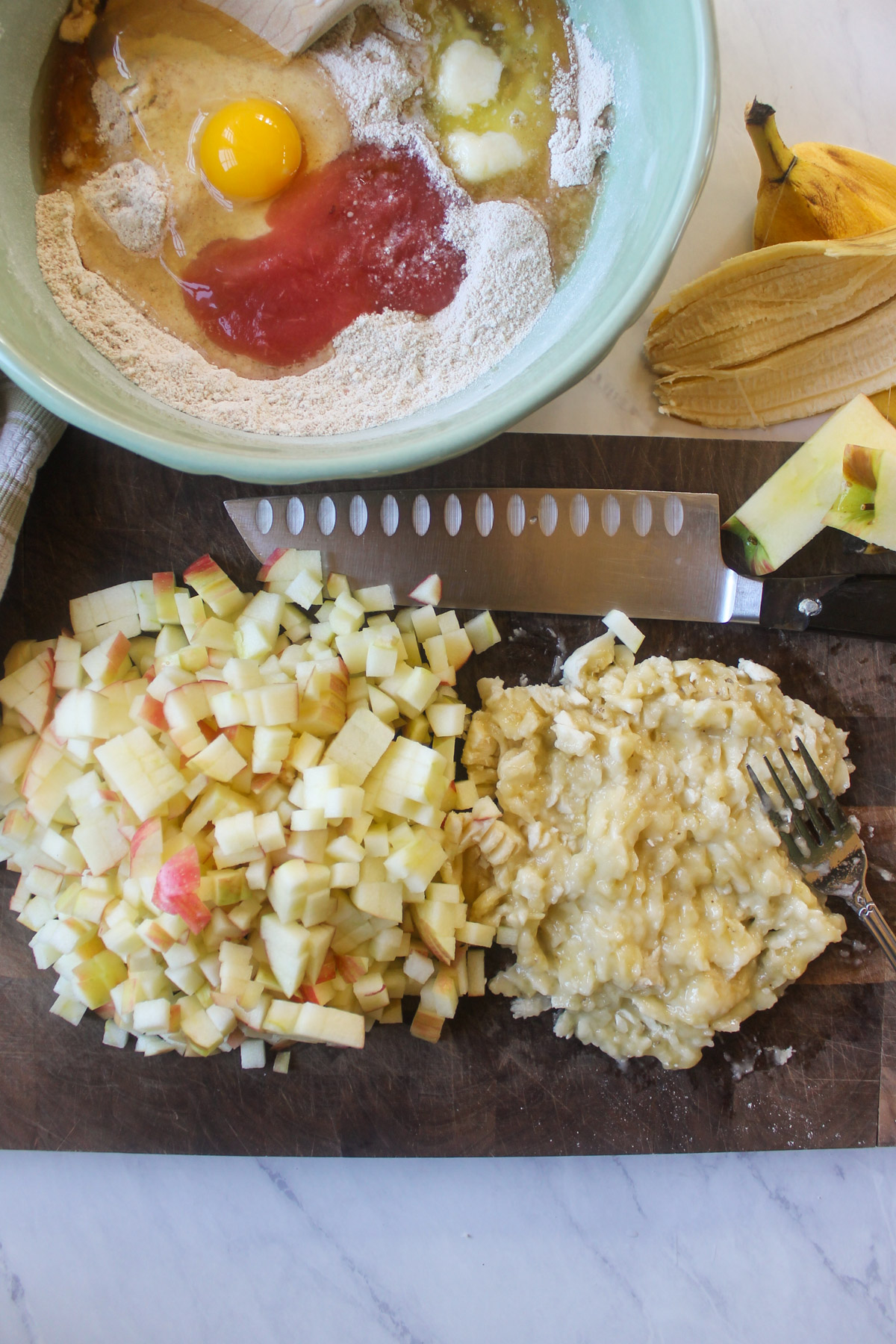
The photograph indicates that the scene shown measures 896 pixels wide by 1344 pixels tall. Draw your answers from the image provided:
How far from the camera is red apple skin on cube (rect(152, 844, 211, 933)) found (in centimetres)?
142

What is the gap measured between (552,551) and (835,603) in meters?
0.54

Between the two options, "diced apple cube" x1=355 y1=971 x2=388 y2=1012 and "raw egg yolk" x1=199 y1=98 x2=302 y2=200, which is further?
"diced apple cube" x1=355 y1=971 x2=388 y2=1012

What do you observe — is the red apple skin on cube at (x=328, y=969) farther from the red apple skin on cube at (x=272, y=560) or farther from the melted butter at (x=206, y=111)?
the melted butter at (x=206, y=111)

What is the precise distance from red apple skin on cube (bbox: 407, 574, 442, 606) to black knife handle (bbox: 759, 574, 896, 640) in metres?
0.60

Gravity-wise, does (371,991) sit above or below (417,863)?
below

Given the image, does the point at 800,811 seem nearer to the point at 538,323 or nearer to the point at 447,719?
the point at 447,719

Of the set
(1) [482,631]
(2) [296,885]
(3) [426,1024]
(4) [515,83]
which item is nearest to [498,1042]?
(3) [426,1024]

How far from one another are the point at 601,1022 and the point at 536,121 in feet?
5.14

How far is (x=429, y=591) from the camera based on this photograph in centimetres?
163

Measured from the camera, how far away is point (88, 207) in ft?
4.68

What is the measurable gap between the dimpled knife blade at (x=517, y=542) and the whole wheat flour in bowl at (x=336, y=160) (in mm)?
265

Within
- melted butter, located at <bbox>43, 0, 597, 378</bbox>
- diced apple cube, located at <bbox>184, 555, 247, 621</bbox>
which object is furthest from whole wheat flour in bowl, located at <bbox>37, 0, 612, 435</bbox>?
diced apple cube, located at <bbox>184, 555, 247, 621</bbox>

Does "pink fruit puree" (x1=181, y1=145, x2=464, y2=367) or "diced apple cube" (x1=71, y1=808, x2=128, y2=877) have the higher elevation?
"pink fruit puree" (x1=181, y1=145, x2=464, y2=367)

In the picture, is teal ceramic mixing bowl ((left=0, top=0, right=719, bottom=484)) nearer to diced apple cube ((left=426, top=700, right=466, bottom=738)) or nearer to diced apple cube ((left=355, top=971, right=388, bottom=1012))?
diced apple cube ((left=426, top=700, right=466, bottom=738))
